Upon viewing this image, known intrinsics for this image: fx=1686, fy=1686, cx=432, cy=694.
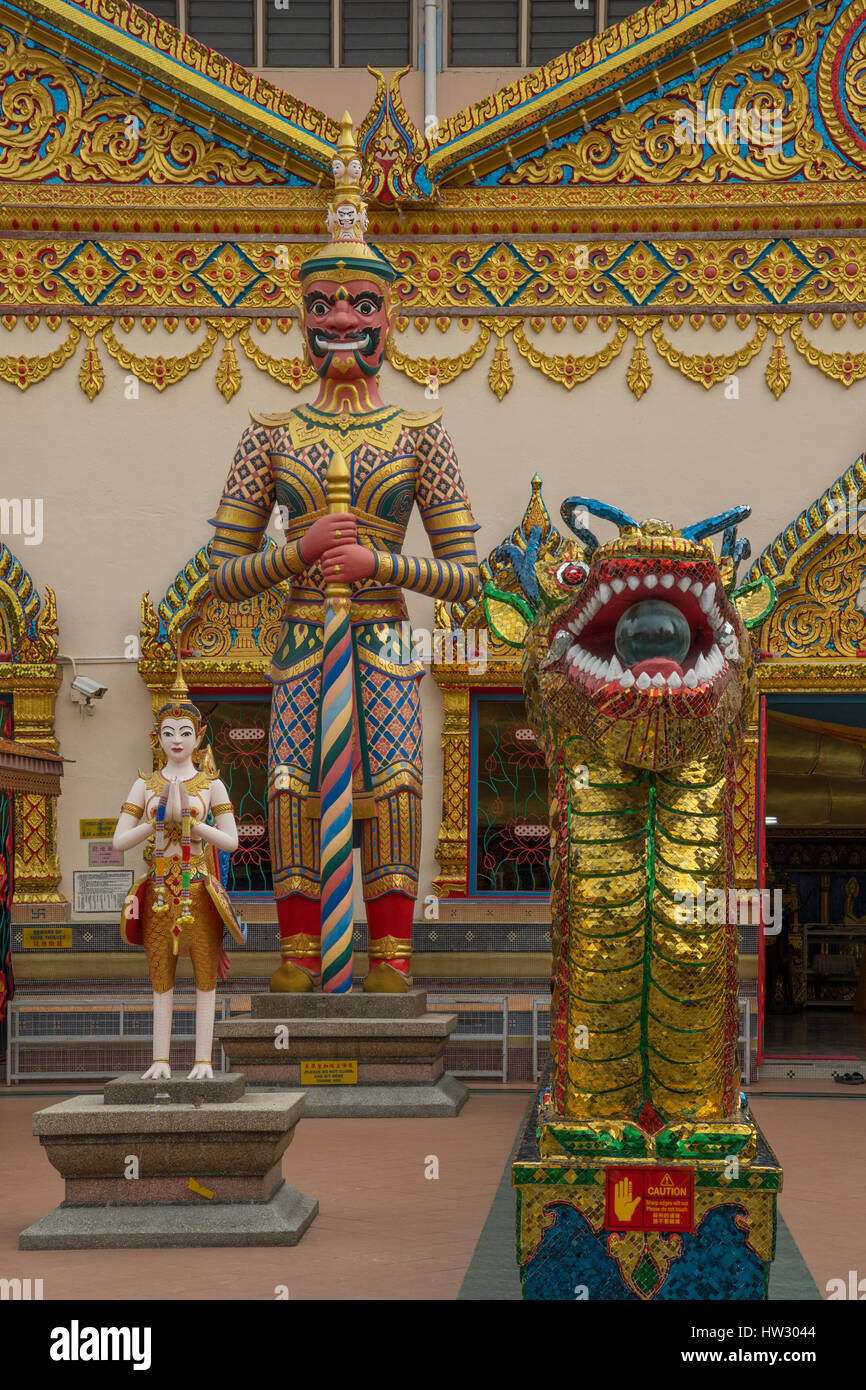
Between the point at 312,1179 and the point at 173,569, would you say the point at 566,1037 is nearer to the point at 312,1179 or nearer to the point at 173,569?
the point at 312,1179

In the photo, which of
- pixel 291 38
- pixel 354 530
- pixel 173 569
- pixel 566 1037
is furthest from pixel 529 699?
pixel 291 38

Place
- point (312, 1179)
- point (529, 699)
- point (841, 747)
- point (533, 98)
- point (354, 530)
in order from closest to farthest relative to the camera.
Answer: point (529, 699)
point (312, 1179)
point (354, 530)
point (533, 98)
point (841, 747)

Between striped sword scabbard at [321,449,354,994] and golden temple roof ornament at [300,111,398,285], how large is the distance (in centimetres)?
93

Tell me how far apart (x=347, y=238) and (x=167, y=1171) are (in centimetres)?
456

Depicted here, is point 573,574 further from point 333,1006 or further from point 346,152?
point 346,152

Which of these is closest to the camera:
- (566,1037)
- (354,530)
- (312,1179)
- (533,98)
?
(566,1037)

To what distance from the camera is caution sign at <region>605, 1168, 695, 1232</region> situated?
397cm

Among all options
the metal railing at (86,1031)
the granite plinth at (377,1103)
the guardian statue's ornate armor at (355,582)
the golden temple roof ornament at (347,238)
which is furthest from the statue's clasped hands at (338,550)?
the metal railing at (86,1031)

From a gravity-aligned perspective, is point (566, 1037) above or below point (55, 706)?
below

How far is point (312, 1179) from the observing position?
592cm

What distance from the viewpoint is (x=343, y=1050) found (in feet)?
24.5

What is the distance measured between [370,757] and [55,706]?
2.75m

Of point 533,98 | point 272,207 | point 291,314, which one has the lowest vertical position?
point 291,314

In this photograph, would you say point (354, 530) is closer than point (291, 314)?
Yes
